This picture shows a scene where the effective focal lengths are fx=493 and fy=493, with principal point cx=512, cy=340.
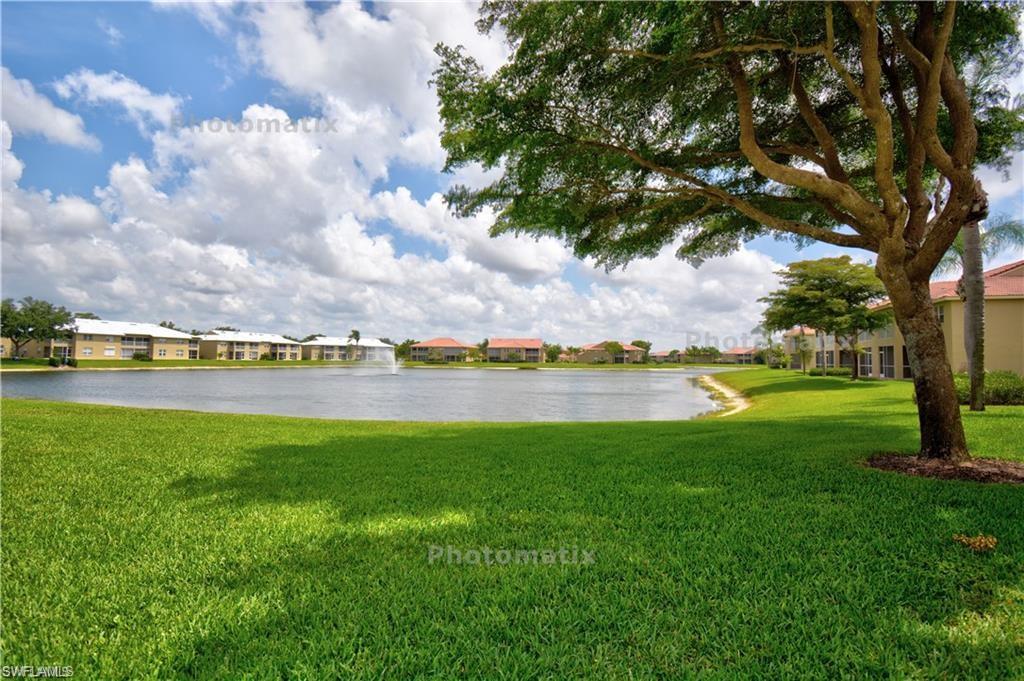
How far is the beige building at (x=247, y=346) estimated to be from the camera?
9500cm

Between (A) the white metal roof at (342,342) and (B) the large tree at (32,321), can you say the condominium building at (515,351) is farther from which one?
(B) the large tree at (32,321)

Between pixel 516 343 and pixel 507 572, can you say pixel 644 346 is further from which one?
pixel 507 572

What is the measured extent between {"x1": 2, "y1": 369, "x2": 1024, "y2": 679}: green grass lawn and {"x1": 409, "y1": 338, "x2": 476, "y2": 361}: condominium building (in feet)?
360

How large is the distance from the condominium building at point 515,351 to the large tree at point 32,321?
251 feet

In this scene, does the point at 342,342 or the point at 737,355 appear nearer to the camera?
the point at 342,342

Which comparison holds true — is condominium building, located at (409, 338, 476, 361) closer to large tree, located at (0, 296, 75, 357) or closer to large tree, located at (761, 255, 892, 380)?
large tree, located at (0, 296, 75, 357)

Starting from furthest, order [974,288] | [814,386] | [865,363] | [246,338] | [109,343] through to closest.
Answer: [246,338]
[109,343]
[865,363]
[814,386]
[974,288]

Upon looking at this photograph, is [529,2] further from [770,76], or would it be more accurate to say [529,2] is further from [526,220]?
[770,76]

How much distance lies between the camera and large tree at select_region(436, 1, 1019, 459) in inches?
230

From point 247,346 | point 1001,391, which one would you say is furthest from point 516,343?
point 1001,391

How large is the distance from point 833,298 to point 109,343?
91933 mm

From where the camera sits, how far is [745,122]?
639 cm

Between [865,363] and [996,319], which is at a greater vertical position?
[996,319]

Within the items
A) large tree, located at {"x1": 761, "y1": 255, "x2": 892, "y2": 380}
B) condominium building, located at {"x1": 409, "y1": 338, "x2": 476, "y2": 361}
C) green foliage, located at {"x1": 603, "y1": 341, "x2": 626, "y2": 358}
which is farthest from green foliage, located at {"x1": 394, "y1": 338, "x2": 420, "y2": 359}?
large tree, located at {"x1": 761, "y1": 255, "x2": 892, "y2": 380}
